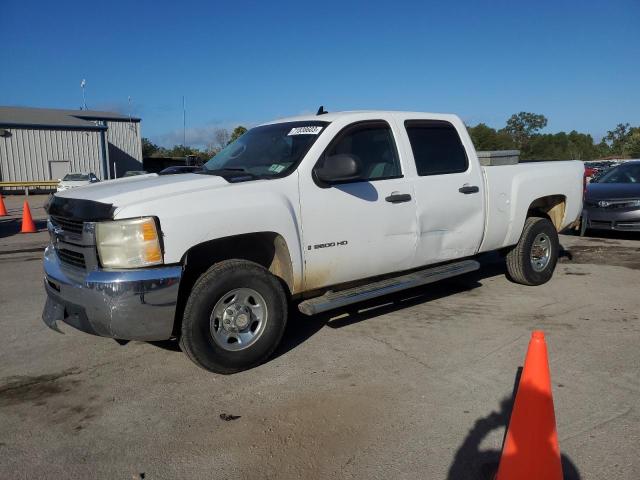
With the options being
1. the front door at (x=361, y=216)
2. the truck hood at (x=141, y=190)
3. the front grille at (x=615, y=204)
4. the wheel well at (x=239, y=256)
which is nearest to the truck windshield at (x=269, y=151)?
the front door at (x=361, y=216)

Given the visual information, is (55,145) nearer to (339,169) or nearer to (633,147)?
(339,169)

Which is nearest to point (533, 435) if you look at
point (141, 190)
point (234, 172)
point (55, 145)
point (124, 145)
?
point (141, 190)

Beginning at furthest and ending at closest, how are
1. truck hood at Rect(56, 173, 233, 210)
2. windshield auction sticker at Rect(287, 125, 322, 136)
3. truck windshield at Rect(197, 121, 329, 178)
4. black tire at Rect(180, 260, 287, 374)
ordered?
1. windshield auction sticker at Rect(287, 125, 322, 136)
2. truck windshield at Rect(197, 121, 329, 178)
3. black tire at Rect(180, 260, 287, 374)
4. truck hood at Rect(56, 173, 233, 210)

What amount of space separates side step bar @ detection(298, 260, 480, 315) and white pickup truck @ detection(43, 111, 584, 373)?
0.05ft

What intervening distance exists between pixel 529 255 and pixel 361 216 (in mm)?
2928

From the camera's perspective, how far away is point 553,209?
6.87 metres

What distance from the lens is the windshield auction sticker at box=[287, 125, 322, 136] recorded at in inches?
183

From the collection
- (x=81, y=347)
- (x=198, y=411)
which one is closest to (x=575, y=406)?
(x=198, y=411)

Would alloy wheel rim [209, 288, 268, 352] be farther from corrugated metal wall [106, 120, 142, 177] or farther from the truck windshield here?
corrugated metal wall [106, 120, 142, 177]

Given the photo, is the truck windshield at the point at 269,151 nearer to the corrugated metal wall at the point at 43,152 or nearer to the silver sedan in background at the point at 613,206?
the silver sedan in background at the point at 613,206

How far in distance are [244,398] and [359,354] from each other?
45.1 inches

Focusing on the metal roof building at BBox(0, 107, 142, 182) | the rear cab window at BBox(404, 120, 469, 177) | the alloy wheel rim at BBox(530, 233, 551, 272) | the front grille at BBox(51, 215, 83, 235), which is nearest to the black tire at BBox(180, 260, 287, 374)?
the front grille at BBox(51, 215, 83, 235)

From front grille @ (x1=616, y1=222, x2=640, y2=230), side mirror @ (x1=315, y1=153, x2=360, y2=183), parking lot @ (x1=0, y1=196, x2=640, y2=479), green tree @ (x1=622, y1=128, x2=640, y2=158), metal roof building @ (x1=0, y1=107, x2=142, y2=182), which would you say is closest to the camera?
parking lot @ (x1=0, y1=196, x2=640, y2=479)

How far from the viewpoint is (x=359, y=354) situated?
4.48m
